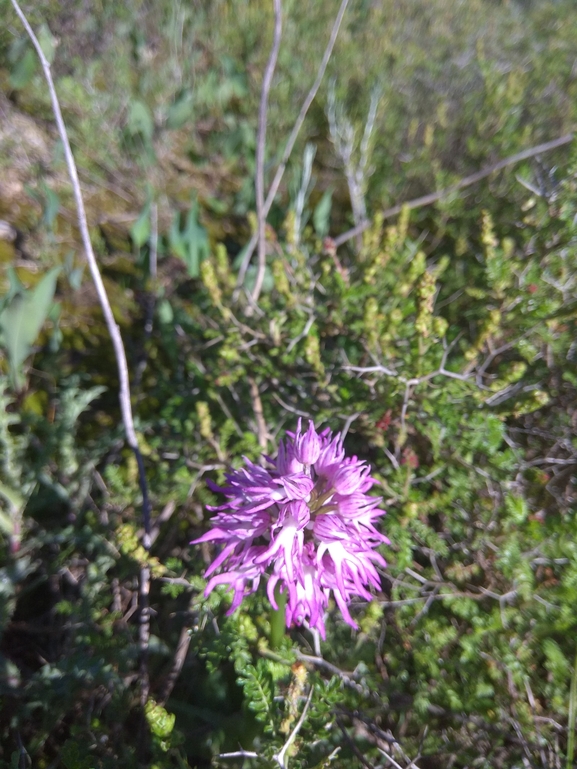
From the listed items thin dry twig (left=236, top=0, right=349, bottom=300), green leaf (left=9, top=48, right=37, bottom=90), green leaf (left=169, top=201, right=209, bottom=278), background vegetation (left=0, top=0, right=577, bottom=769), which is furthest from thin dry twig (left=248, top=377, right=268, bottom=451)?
green leaf (left=9, top=48, right=37, bottom=90)

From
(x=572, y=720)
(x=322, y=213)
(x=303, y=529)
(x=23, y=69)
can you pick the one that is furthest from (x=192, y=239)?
(x=572, y=720)

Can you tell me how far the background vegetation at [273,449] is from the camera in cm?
129

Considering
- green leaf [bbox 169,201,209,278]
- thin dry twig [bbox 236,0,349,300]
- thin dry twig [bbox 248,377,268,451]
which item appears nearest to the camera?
A: thin dry twig [bbox 236,0,349,300]

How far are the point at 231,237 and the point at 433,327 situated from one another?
169 cm

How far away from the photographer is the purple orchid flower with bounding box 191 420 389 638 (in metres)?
0.94

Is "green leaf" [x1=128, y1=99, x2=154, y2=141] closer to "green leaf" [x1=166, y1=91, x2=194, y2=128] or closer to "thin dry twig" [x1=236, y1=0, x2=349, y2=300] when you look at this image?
"green leaf" [x1=166, y1=91, x2=194, y2=128]

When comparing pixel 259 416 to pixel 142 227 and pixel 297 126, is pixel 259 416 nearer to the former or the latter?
pixel 297 126

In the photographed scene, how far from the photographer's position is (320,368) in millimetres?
1437

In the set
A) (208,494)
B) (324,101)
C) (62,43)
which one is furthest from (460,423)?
(62,43)

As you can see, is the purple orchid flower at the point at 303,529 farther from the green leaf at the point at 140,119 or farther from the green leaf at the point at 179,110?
the green leaf at the point at 179,110

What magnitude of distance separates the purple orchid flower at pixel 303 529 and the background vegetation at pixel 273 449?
0.59 ft

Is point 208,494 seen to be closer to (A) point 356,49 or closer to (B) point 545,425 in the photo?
(B) point 545,425

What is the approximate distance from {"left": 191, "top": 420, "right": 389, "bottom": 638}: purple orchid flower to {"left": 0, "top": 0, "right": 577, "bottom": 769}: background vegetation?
0.59 ft

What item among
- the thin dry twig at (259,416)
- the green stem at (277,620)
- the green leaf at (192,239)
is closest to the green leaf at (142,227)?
the green leaf at (192,239)
